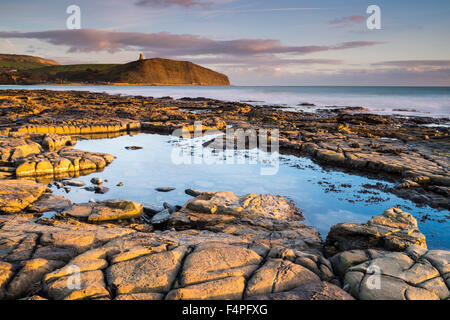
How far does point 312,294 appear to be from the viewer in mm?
4492

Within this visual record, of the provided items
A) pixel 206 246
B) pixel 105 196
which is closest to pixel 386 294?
pixel 206 246

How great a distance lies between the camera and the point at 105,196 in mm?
11688

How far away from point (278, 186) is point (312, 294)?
30.0 feet

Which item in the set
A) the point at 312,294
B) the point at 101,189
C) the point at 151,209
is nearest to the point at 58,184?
the point at 101,189

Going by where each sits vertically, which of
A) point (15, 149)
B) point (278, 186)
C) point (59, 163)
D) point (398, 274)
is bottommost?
point (278, 186)

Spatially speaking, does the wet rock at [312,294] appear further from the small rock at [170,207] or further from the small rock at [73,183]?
the small rock at [73,183]

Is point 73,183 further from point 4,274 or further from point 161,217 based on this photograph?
point 4,274

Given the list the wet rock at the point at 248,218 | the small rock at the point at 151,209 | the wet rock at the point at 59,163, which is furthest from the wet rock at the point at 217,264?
Answer: the wet rock at the point at 59,163

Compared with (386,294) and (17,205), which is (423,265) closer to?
(386,294)

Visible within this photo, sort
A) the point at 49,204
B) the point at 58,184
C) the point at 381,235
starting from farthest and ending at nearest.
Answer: the point at 58,184 < the point at 49,204 < the point at 381,235

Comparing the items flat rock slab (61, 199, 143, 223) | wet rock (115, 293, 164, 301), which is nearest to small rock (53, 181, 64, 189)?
flat rock slab (61, 199, 143, 223)

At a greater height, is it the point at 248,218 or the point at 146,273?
the point at 146,273

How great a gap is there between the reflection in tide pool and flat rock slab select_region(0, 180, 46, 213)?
1265 millimetres

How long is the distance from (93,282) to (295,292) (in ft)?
A: 11.1
